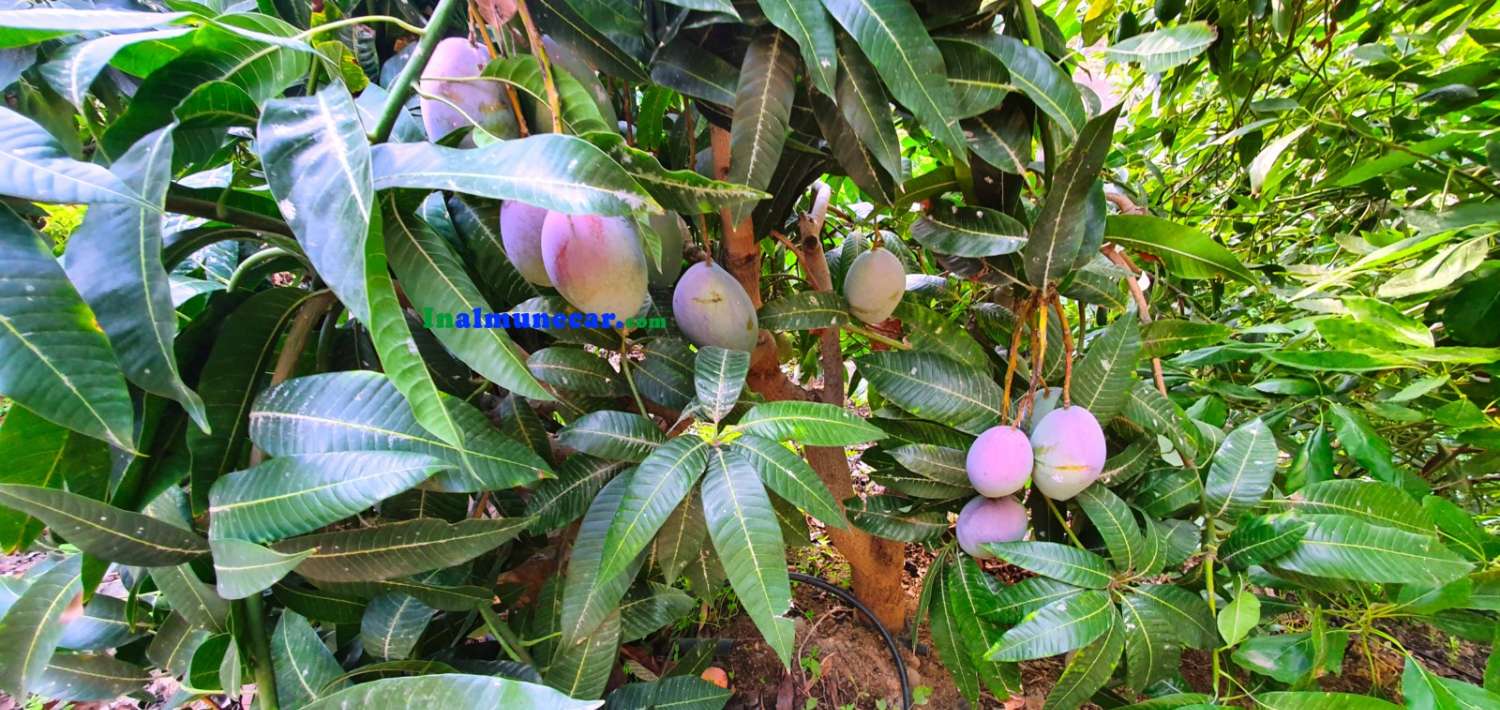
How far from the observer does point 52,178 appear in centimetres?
29

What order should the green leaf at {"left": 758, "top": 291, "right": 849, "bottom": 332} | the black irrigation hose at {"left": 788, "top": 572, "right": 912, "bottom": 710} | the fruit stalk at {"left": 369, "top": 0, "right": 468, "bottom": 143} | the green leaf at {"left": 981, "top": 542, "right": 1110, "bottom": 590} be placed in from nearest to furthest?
the fruit stalk at {"left": 369, "top": 0, "right": 468, "bottom": 143}, the green leaf at {"left": 981, "top": 542, "right": 1110, "bottom": 590}, the green leaf at {"left": 758, "top": 291, "right": 849, "bottom": 332}, the black irrigation hose at {"left": 788, "top": 572, "right": 912, "bottom": 710}

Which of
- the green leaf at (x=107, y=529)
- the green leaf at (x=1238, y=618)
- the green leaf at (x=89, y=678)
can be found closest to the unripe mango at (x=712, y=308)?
the green leaf at (x=107, y=529)

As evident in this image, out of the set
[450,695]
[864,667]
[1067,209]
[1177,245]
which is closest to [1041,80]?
[1067,209]

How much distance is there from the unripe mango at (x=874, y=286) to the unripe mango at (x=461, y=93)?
44cm

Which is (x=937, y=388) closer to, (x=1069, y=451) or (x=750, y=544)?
(x=1069, y=451)

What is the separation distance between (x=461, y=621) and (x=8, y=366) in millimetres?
541

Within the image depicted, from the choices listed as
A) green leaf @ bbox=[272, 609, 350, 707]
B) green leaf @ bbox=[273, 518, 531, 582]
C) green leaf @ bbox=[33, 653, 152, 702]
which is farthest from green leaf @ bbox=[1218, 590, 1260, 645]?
green leaf @ bbox=[33, 653, 152, 702]

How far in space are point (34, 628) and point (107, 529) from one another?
0.19 m

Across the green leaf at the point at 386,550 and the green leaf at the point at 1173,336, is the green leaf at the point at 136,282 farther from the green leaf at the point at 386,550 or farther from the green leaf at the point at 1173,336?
the green leaf at the point at 1173,336

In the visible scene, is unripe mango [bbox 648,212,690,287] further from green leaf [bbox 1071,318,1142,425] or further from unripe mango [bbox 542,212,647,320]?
green leaf [bbox 1071,318,1142,425]

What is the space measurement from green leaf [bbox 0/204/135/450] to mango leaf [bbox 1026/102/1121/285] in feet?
2.30

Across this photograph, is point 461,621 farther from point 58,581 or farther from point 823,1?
point 823,1

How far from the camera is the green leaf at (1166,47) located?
590 millimetres

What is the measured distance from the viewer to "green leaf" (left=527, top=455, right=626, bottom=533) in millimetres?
614
